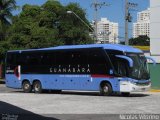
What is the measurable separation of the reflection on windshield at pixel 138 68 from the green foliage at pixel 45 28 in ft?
99.0

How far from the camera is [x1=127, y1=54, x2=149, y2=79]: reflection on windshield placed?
1070 inches

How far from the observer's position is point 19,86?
33.5 m

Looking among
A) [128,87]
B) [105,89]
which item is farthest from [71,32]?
[128,87]

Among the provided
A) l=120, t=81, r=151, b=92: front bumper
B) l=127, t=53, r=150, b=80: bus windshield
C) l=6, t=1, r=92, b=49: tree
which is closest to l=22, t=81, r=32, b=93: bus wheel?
l=120, t=81, r=151, b=92: front bumper

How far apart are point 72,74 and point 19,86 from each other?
216 inches

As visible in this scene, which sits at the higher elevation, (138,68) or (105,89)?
(138,68)

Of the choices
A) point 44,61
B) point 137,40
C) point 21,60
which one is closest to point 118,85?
point 44,61

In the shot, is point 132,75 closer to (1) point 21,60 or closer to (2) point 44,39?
(1) point 21,60

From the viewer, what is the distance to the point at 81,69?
29.3 metres

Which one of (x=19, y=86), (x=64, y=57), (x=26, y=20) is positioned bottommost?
(x=19, y=86)

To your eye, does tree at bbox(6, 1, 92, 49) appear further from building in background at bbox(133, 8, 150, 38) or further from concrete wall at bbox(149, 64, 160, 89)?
building in background at bbox(133, 8, 150, 38)

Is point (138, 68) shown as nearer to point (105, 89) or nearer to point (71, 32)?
point (105, 89)

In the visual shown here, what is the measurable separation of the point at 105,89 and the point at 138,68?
2.40 meters

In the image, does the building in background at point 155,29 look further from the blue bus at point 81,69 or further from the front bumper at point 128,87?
the front bumper at point 128,87
